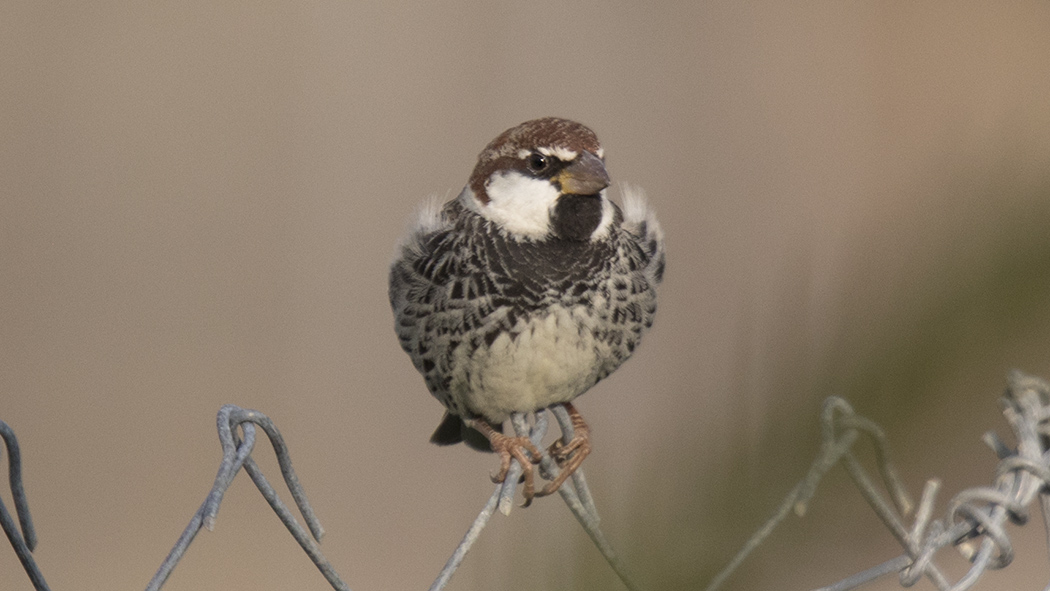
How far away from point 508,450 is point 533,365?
0.16 meters

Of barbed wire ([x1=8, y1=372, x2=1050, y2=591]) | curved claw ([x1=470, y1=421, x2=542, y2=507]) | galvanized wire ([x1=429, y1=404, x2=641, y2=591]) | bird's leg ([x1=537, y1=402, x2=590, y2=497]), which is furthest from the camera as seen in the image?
bird's leg ([x1=537, y1=402, x2=590, y2=497])

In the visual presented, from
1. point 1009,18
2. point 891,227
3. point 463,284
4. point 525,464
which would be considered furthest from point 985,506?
point 1009,18

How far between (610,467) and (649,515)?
0.13 ft

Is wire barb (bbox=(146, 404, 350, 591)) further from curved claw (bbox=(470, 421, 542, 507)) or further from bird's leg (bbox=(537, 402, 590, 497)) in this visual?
bird's leg (bbox=(537, 402, 590, 497))

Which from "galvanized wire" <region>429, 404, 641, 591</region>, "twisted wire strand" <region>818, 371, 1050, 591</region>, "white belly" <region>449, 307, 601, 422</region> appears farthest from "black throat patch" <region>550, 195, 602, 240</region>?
"twisted wire strand" <region>818, 371, 1050, 591</region>

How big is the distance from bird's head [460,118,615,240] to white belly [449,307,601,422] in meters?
0.13

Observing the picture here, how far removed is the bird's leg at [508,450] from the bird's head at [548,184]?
0.29m

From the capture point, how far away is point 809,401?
0.50m

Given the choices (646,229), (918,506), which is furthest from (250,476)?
(646,229)

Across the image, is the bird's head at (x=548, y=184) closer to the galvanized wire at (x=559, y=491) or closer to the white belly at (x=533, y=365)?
the white belly at (x=533, y=365)

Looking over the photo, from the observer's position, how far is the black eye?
143 cm

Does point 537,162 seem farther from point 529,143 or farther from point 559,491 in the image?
point 559,491

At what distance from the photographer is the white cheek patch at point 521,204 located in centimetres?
143

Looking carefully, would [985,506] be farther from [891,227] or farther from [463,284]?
[463,284]
